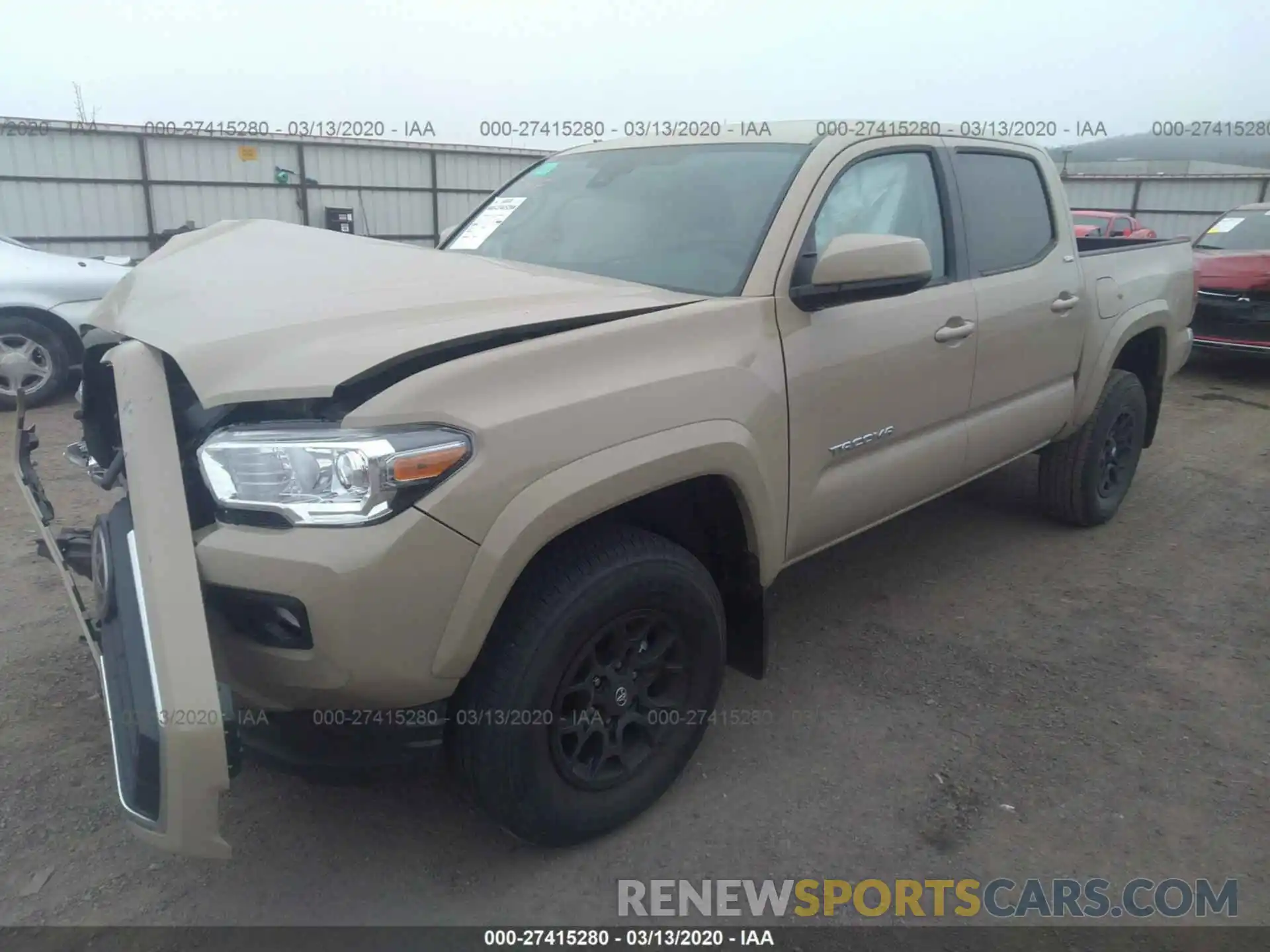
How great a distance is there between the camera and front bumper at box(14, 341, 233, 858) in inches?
69.5

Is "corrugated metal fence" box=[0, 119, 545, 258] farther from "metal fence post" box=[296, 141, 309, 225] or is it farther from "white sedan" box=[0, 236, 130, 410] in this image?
"white sedan" box=[0, 236, 130, 410]

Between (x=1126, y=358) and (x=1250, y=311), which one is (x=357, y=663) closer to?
(x=1126, y=358)

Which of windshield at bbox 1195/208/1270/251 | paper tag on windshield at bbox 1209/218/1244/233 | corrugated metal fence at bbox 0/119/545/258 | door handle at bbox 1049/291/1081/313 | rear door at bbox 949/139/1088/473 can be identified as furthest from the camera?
corrugated metal fence at bbox 0/119/545/258

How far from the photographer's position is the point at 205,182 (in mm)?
15078

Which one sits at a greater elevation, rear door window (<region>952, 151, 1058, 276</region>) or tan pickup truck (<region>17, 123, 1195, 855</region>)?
rear door window (<region>952, 151, 1058, 276</region>)

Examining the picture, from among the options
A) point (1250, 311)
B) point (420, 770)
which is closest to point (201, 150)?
point (1250, 311)

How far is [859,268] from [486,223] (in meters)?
1.67

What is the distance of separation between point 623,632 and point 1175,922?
4.93 feet

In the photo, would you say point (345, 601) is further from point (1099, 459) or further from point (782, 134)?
point (1099, 459)

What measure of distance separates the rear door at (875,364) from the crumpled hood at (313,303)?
470mm

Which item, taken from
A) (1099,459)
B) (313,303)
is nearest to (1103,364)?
(1099,459)

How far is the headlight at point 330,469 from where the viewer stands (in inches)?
72.7

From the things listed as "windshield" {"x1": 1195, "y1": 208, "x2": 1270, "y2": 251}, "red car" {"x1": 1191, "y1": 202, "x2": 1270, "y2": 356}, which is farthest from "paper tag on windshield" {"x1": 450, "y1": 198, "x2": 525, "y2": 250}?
"windshield" {"x1": 1195, "y1": 208, "x2": 1270, "y2": 251}

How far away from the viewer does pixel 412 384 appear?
190 centimetres
